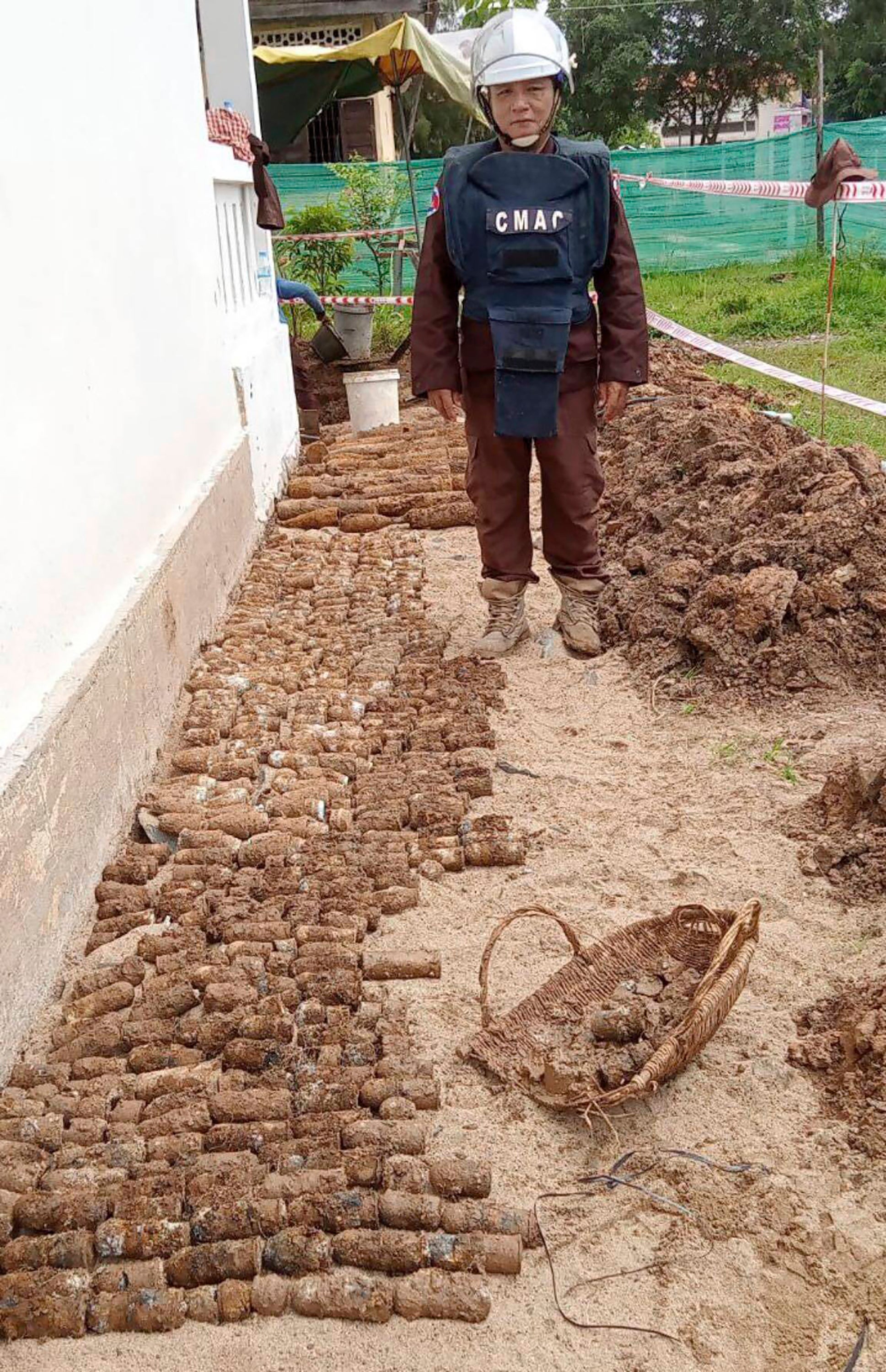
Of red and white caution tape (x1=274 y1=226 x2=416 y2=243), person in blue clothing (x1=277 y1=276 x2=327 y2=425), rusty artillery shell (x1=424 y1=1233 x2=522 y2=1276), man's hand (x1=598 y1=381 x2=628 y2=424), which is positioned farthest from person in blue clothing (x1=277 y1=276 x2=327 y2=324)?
rusty artillery shell (x1=424 y1=1233 x2=522 y2=1276)

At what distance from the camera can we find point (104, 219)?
4.56m

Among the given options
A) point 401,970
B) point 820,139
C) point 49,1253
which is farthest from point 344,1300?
point 820,139

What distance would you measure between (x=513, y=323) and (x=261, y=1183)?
3477 millimetres

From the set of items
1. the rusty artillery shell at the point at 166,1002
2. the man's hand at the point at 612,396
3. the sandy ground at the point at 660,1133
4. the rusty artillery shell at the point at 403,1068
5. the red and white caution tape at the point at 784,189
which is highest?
the red and white caution tape at the point at 784,189

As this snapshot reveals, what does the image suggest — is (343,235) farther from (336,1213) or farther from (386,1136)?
(336,1213)

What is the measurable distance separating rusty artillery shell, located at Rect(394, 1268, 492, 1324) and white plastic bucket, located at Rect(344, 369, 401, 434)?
332 inches

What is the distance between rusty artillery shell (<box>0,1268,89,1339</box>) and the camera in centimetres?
230

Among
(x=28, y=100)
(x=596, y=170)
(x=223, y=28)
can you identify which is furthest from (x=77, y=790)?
(x=223, y=28)

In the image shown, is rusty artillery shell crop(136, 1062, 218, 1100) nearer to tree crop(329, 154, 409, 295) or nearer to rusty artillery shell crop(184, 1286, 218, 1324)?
rusty artillery shell crop(184, 1286, 218, 1324)

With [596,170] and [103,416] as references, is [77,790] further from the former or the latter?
[596,170]

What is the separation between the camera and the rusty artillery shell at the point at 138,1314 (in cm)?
232

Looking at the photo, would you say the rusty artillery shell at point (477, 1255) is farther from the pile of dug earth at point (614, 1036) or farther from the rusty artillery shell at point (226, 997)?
the rusty artillery shell at point (226, 997)

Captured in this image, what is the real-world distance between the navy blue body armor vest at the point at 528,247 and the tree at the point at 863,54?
30.3 meters

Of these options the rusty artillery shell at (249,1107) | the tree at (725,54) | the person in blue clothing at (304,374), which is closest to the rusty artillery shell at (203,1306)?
the rusty artillery shell at (249,1107)
